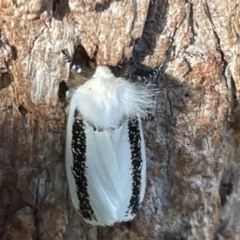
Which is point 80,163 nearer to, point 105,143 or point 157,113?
point 105,143

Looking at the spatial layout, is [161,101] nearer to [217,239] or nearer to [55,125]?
[55,125]

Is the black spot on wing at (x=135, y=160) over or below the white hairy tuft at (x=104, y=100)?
below

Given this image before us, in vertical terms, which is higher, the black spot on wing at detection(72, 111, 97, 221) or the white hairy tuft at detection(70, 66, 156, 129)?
the white hairy tuft at detection(70, 66, 156, 129)

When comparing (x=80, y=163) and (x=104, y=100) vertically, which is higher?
(x=104, y=100)

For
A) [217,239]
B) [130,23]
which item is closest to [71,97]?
[130,23]

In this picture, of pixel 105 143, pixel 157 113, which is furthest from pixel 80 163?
pixel 157 113
